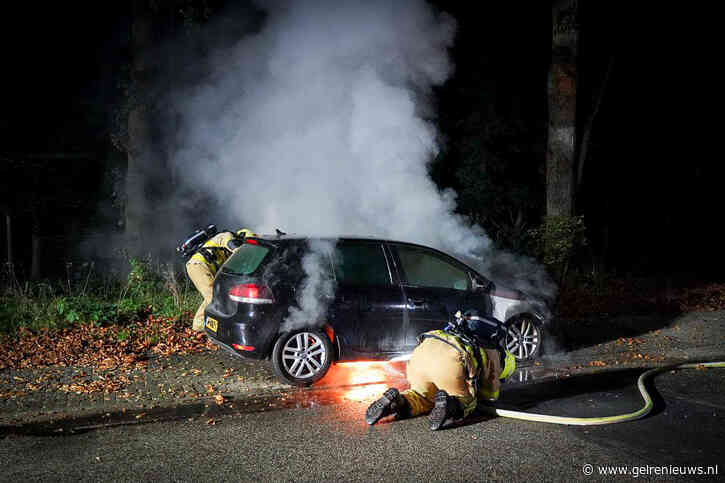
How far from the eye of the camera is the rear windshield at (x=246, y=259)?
6.46 meters

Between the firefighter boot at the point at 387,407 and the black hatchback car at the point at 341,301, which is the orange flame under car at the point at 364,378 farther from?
the firefighter boot at the point at 387,407

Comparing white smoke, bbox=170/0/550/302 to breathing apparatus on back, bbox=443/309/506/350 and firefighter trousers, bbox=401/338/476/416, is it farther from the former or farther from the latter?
firefighter trousers, bbox=401/338/476/416

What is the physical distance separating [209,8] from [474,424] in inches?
390

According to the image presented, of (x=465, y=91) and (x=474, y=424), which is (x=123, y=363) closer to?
(x=474, y=424)

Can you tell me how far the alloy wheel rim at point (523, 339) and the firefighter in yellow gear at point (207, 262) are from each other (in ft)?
11.3

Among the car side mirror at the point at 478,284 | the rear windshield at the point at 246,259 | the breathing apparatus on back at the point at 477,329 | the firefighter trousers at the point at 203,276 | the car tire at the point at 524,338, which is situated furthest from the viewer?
the firefighter trousers at the point at 203,276

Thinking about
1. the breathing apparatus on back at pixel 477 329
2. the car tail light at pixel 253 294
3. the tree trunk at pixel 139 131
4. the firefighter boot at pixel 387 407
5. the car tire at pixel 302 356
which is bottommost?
the firefighter boot at pixel 387 407

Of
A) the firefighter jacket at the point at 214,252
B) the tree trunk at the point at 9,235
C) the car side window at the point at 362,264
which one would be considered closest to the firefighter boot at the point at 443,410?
the car side window at the point at 362,264

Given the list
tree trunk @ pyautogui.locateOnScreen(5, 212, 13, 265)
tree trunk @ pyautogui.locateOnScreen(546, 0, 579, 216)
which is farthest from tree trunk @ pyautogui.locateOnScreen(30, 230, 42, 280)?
tree trunk @ pyautogui.locateOnScreen(546, 0, 579, 216)

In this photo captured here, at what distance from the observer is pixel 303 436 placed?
4891 millimetres

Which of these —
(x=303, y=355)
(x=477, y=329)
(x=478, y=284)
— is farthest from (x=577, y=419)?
(x=303, y=355)

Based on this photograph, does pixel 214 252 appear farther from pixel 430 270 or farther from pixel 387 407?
pixel 387 407

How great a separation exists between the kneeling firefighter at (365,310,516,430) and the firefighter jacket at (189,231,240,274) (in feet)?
10.9

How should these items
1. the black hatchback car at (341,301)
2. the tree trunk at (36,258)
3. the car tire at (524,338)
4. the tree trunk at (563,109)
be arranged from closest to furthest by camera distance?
the black hatchback car at (341,301), the car tire at (524,338), the tree trunk at (563,109), the tree trunk at (36,258)
